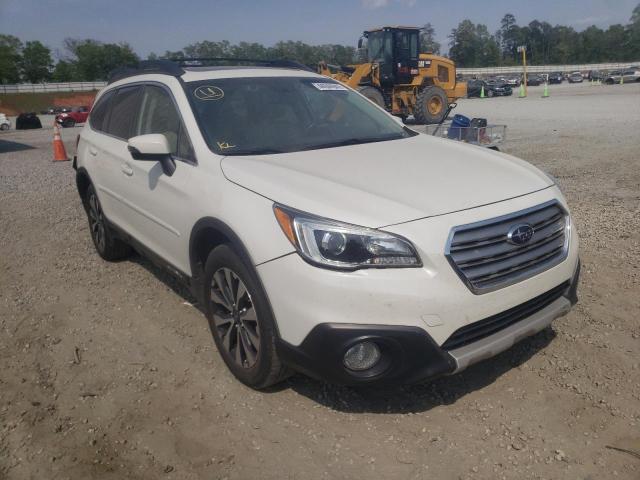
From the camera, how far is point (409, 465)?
2.46 m

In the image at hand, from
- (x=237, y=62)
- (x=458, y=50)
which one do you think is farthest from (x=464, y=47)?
(x=237, y=62)

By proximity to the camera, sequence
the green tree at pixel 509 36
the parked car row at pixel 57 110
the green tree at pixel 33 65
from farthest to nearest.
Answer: the green tree at pixel 509 36
the green tree at pixel 33 65
the parked car row at pixel 57 110

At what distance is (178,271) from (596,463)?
2.60m

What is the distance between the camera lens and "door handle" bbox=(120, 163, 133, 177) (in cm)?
406

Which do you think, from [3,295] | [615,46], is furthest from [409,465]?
[615,46]

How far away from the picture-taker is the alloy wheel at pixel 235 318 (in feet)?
9.49

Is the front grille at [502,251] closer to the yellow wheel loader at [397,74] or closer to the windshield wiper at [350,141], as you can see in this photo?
the windshield wiper at [350,141]

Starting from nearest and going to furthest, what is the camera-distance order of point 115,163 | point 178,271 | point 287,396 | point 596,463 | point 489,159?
1. point 596,463
2. point 287,396
3. point 489,159
4. point 178,271
5. point 115,163

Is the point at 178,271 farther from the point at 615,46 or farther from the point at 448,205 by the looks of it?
the point at 615,46

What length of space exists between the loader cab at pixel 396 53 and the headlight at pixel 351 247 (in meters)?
15.8

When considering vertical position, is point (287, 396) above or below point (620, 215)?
below

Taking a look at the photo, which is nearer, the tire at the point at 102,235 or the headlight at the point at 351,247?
the headlight at the point at 351,247

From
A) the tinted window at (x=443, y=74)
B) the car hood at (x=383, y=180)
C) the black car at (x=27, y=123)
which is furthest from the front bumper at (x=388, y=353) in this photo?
the black car at (x=27, y=123)

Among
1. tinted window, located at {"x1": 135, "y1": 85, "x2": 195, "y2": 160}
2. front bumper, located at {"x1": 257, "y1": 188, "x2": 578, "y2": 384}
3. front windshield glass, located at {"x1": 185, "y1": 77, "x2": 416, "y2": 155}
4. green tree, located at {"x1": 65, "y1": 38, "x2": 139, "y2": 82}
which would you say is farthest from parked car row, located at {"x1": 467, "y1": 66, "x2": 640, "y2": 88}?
green tree, located at {"x1": 65, "y1": 38, "x2": 139, "y2": 82}
